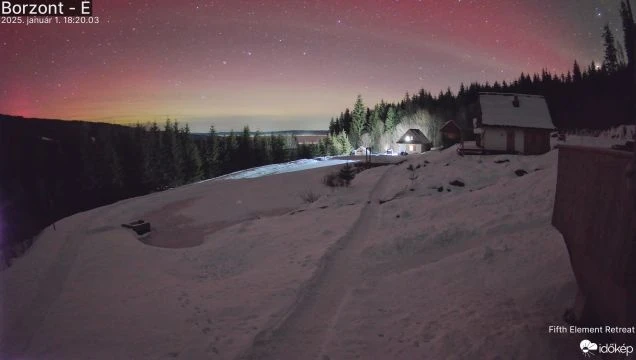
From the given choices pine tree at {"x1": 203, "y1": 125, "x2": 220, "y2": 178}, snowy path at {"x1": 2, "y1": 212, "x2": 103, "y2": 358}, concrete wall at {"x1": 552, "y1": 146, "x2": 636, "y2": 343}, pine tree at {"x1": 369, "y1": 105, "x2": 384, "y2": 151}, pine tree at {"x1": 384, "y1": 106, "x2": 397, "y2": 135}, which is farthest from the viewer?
pine tree at {"x1": 369, "y1": 105, "x2": 384, "y2": 151}

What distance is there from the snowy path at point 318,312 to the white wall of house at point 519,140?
2714 centimetres

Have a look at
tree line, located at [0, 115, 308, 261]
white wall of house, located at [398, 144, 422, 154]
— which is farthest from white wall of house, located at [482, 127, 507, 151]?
tree line, located at [0, 115, 308, 261]

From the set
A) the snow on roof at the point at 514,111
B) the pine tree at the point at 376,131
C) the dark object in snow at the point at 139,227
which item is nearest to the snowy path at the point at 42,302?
the dark object in snow at the point at 139,227

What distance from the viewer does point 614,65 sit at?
3125 inches

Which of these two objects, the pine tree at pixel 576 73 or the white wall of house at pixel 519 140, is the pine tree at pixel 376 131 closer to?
the pine tree at pixel 576 73

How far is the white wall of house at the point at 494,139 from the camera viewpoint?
113 feet

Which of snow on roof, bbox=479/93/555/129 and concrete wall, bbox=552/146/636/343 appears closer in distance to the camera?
concrete wall, bbox=552/146/636/343

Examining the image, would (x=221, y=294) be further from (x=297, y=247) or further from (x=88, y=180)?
(x=88, y=180)

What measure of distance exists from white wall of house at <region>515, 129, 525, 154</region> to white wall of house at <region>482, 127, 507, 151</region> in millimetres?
1101

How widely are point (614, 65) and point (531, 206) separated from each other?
9207cm

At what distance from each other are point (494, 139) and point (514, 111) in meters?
4.14

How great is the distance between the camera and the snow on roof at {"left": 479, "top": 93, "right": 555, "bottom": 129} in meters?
34.5

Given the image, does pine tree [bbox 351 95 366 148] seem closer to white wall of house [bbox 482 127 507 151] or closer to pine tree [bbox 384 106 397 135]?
pine tree [bbox 384 106 397 135]

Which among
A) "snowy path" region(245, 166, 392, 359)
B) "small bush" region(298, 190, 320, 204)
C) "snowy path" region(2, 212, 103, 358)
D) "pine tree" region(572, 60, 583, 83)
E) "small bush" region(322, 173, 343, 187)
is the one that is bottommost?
"snowy path" region(2, 212, 103, 358)
